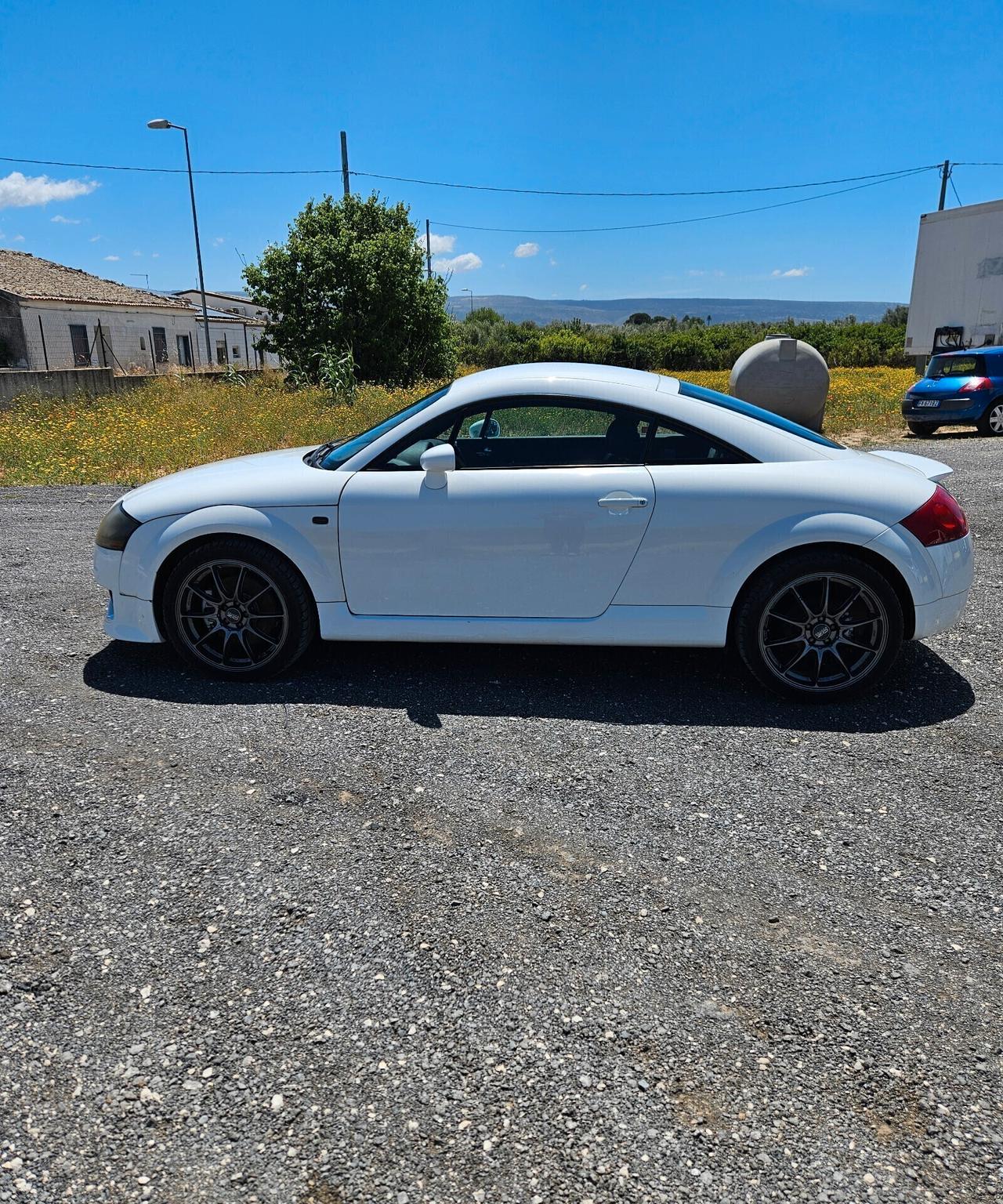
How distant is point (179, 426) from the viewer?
15.3m

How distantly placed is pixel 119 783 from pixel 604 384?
285 centimetres

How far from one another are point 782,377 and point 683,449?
1227 cm

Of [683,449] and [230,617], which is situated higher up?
[683,449]

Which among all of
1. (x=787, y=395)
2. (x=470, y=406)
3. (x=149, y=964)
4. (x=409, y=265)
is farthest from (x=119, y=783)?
Result: (x=409, y=265)

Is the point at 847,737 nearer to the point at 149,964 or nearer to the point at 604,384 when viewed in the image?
the point at 604,384

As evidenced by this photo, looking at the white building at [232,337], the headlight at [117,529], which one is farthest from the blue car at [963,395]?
the white building at [232,337]

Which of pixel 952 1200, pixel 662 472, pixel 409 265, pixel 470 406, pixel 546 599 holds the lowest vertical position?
pixel 952 1200

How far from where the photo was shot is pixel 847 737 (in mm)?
3992

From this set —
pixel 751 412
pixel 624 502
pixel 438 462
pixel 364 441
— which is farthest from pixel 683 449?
pixel 364 441

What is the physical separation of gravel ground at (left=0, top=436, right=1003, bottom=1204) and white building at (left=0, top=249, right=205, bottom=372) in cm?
3779

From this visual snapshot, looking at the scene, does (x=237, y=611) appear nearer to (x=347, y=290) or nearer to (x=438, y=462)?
(x=438, y=462)

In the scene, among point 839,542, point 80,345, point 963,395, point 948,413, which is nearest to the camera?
point 839,542

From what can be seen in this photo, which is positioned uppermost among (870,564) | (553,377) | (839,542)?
(553,377)

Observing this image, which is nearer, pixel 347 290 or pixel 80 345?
pixel 347 290
